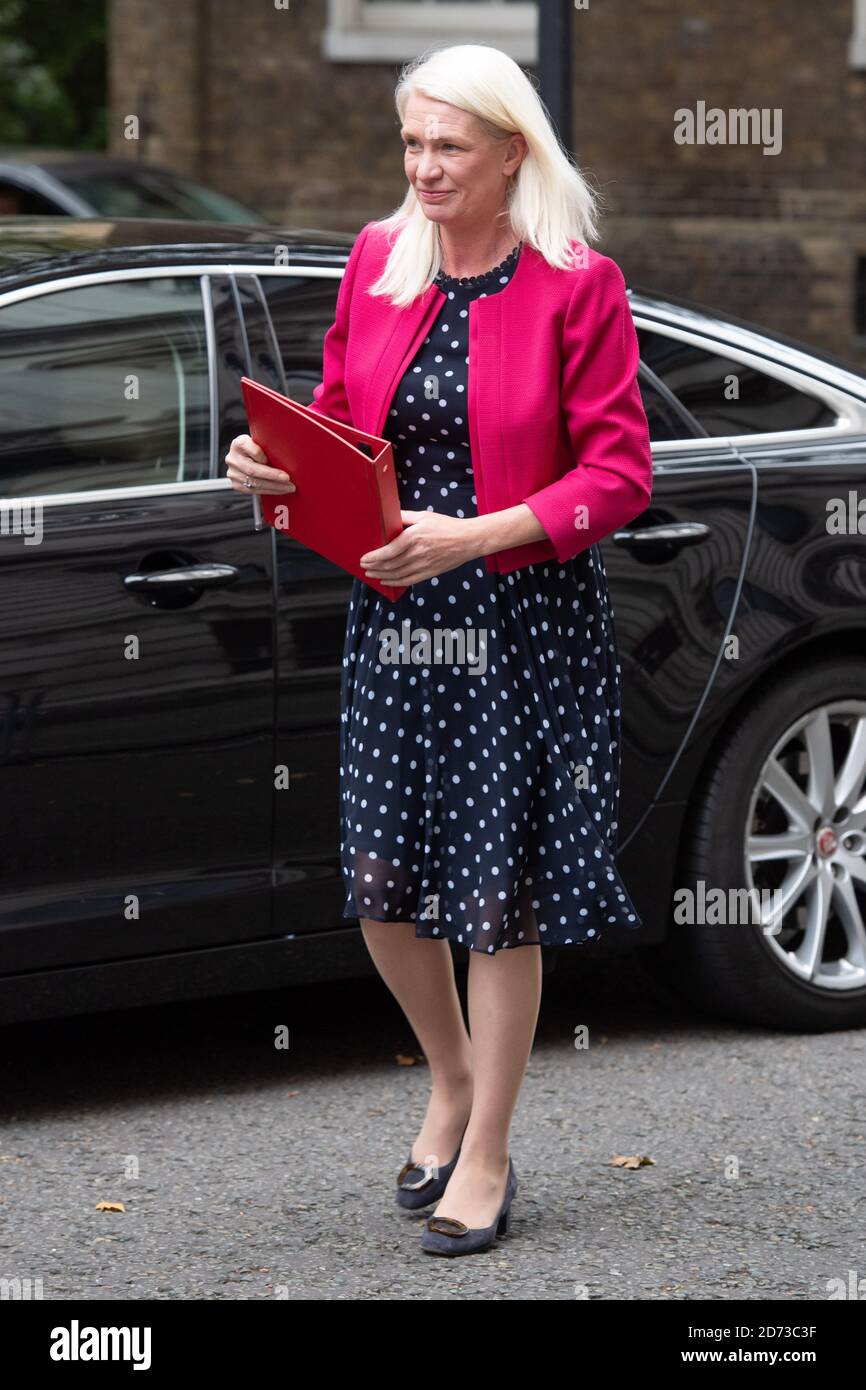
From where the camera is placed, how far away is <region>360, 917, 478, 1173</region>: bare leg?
3688 mm

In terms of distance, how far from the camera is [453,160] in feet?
11.1

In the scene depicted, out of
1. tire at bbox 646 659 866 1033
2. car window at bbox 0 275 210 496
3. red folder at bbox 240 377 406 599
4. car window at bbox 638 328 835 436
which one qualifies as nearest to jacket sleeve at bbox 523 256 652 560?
red folder at bbox 240 377 406 599

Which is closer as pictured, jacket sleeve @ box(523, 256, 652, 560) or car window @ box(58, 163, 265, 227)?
jacket sleeve @ box(523, 256, 652, 560)

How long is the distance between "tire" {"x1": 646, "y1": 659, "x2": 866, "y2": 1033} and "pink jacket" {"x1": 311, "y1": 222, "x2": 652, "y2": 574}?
136cm

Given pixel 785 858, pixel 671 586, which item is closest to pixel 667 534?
pixel 671 586

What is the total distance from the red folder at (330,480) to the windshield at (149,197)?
32.0 ft

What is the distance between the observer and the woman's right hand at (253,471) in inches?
136

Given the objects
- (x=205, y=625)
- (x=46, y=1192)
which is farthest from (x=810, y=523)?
(x=46, y=1192)

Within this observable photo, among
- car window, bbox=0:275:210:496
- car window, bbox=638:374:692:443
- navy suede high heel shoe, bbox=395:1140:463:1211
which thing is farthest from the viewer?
car window, bbox=638:374:692:443

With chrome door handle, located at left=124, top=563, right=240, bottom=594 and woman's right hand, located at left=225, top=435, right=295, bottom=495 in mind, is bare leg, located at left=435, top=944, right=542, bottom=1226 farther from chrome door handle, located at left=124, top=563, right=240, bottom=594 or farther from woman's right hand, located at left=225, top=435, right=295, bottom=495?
chrome door handle, located at left=124, top=563, right=240, bottom=594


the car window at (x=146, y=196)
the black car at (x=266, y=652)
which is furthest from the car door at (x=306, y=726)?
the car window at (x=146, y=196)

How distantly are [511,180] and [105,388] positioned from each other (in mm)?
1068

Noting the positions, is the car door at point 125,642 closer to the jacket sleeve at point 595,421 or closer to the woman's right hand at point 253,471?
the woman's right hand at point 253,471

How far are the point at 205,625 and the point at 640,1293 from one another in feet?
4.80
